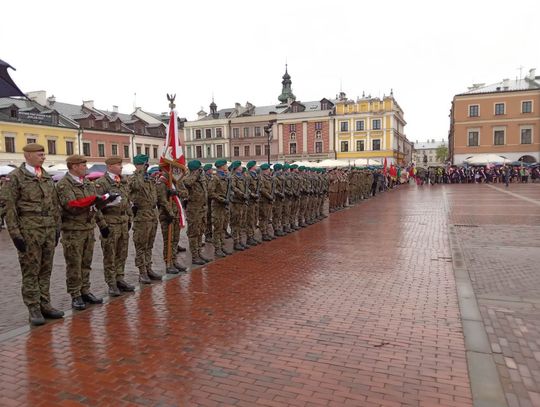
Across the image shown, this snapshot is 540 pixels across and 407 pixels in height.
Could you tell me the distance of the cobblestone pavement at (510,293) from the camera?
157 inches

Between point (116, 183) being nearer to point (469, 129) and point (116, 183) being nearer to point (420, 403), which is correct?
point (420, 403)

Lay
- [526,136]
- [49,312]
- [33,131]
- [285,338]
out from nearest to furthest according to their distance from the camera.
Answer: [285,338], [49,312], [33,131], [526,136]

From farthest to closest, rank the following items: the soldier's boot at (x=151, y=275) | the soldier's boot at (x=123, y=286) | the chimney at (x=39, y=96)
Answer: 1. the chimney at (x=39, y=96)
2. the soldier's boot at (x=151, y=275)
3. the soldier's boot at (x=123, y=286)

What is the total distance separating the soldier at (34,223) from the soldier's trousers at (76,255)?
275mm

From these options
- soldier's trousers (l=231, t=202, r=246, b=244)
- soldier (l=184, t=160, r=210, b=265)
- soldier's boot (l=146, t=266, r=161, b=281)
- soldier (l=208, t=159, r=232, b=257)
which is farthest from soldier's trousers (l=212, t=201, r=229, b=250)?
soldier's boot (l=146, t=266, r=161, b=281)

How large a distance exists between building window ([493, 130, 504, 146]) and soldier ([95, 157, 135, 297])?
57.5 metres

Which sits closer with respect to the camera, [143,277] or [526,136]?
[143,277]

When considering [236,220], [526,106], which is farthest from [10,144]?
[526,106]

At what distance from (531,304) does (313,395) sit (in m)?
3.84

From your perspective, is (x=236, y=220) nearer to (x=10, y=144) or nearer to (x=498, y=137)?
(x=10, y=144)

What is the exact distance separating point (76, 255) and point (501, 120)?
58.7 meters

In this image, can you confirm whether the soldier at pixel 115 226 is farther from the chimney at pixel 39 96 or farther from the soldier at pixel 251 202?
the chimney at pixel 39 96

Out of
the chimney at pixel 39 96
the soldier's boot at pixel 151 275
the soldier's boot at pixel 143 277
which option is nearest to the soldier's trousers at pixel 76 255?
the soldier's boot at pixel 143 277

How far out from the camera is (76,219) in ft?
19.7
